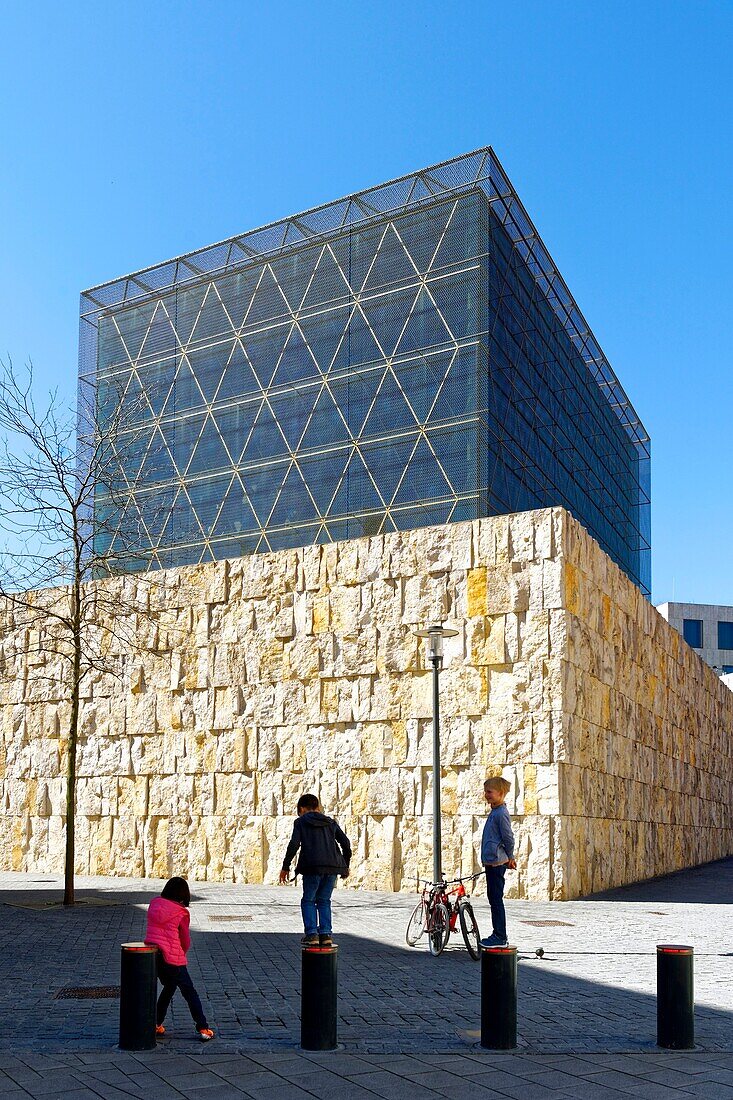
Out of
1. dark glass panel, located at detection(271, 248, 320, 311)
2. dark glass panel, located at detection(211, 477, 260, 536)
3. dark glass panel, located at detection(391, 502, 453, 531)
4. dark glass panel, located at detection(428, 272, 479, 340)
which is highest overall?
dark glass panel, located at detection(271, 248, 320, 311)

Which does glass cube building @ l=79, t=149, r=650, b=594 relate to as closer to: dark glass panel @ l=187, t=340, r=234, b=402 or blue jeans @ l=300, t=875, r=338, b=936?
dark glass panel @ l=187, t=340, r=234, b=402

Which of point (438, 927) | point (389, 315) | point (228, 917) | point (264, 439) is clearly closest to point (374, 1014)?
point (438, 927)

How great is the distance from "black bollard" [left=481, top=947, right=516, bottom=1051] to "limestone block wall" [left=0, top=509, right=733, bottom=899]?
970 cm

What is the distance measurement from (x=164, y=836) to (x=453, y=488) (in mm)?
18136

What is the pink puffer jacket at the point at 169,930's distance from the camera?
674cm

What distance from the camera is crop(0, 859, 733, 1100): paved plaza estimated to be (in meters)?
5.75

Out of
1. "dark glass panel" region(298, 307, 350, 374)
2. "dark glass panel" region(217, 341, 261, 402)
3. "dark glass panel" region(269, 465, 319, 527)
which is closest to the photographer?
"dark glass panel" region(269, 465, 319, 527)

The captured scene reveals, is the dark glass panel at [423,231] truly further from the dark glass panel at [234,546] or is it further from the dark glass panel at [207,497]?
the dark glass panel at [234,546]

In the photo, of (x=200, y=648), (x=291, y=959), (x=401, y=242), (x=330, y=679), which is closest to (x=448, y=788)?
(x=330, y=679)

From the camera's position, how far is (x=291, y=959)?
33.7ft

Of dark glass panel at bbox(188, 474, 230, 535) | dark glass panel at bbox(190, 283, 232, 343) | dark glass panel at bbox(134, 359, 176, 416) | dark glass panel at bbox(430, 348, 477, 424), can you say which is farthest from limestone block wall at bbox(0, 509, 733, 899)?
dark glass panel at bbox(190, 283, 232, 343)

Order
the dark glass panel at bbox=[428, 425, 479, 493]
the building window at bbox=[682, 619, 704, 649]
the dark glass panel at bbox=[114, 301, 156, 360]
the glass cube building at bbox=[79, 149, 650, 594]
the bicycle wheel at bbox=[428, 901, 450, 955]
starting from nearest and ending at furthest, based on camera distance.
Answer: the bicycle wheel at bbox=[428, 901, 450, 955] < the dark glass panel at bbox=[428, 425, 479, 493] < the glass cube building at bbox=[79, 149, 650, 594] < the dark glass panel at bbox=[114, 301, 156, 360] < the building window at bbox=[682, 619, 704, 649]

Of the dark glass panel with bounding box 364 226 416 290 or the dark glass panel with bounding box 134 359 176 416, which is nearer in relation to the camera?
the dark glass panel with bounding box 364 226 416 290

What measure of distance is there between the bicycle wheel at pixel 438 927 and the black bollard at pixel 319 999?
3.94 metres
